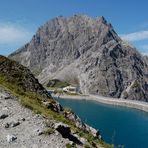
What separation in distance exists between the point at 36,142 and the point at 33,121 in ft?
7.73

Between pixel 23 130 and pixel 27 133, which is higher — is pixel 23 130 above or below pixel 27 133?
above

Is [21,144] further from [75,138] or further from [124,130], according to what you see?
[124,130]

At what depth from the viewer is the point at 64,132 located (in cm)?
1938

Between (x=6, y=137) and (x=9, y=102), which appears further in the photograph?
(x=9, y=102)

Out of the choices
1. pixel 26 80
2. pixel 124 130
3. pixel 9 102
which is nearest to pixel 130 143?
pixel 124 130

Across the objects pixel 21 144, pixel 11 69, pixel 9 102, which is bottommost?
pixel 21 144

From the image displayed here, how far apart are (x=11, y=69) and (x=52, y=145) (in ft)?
79.0

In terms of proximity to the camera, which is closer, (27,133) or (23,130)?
(27,133)

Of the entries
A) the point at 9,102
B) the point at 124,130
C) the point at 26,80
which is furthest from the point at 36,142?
the point at 124,130

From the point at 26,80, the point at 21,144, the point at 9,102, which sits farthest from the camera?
the point at 26,80

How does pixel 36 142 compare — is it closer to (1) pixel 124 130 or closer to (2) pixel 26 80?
(2) pixel 26 80

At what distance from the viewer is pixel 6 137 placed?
17344 millimetres

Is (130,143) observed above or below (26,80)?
below

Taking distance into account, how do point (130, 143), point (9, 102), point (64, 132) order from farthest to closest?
point (130, 143) < point (9, 102) < point (64, 132)
